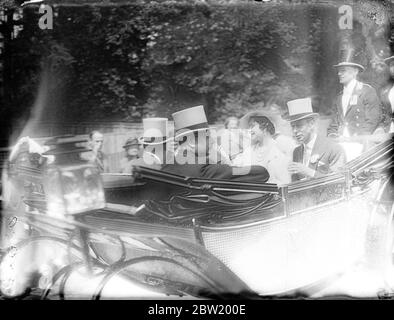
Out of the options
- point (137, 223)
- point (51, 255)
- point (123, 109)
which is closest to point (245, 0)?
point (123, 109)

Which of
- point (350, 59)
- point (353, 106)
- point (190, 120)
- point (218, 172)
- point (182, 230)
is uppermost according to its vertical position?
point (350, 59)

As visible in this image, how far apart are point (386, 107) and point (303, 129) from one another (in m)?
0.59

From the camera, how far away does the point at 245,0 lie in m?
3.31

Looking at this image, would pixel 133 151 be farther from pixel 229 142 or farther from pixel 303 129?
pixel 303 129

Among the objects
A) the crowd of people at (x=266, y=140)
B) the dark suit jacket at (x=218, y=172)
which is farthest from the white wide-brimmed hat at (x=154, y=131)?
the dark suit jacket at (x=218, y=172)

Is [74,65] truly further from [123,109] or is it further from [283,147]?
[283,147]

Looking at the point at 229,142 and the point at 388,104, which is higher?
the point at 388,104

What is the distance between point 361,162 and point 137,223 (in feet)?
4.94

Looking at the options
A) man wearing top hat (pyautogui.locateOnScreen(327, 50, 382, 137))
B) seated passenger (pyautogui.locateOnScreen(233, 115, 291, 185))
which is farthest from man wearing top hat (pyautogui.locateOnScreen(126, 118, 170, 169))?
man wearing top hat (pyautogui.locateOnScreen(327, 50, 382, 137))

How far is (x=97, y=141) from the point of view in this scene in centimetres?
321

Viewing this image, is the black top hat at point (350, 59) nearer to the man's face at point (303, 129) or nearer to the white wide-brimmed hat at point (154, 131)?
the man's face at point (303, 129)

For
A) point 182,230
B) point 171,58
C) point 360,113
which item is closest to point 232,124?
point 171,58

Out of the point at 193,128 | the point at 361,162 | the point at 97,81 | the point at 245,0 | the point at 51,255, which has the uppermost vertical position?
the point at 245,0

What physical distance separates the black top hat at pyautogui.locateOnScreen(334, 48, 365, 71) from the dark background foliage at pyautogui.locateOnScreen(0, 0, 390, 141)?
0.14 ft
